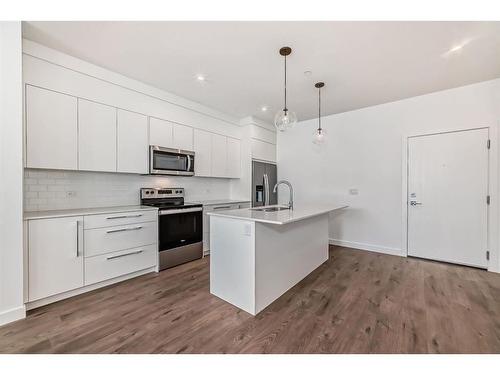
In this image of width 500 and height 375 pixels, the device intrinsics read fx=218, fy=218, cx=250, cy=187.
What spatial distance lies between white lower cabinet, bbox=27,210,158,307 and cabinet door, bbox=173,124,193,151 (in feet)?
4.00

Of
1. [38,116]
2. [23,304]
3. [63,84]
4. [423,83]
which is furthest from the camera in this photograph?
[423,83]

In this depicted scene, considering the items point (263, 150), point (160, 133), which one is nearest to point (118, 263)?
point (160, 133)

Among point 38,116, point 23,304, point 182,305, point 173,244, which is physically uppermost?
point 38,116

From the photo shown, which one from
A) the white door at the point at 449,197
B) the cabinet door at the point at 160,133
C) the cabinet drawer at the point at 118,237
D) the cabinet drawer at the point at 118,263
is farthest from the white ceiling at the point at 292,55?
the cabinet drawer at the point at 118,263

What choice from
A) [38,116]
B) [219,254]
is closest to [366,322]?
[219,254]

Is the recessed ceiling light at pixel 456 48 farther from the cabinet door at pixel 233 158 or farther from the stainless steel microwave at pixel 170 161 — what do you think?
the stainless steel microwave at pixel 170 161

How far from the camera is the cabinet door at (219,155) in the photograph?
417 cm

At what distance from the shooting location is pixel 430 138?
3.46 meters

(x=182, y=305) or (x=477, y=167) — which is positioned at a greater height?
(x=477, y=167)

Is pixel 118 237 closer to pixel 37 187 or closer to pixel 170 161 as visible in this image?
pixel 37 187

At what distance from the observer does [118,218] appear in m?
2.64

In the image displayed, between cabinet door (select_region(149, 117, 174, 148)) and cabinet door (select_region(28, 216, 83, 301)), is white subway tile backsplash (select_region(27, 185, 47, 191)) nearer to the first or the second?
cabinet door (select_region(28, 216, 83, 301))
